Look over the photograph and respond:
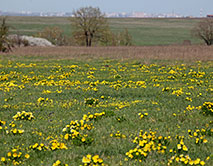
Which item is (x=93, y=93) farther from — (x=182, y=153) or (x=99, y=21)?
(x=99, y=21)

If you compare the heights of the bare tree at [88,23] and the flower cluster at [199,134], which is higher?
the bare tree at [88,23]

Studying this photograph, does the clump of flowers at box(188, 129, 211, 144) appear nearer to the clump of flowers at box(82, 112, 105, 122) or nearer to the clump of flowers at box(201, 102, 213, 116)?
the clump of flowers at box(201, 102, 213, 116)

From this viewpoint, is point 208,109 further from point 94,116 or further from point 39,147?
point 39,147

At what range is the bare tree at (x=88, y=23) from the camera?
74312 mm

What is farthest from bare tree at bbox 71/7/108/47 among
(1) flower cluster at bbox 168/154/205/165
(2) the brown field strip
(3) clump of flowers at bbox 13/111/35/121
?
(1) flower cluster at bbox 168/154/205/165

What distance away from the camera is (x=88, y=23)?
2923 inches

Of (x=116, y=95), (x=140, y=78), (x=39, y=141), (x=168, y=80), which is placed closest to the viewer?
(x=39, y=141)

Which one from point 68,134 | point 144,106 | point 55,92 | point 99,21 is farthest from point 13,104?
point 99,21

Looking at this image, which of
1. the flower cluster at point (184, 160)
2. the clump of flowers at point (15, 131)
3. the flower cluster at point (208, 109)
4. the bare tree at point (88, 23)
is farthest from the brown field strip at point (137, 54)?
the bare tree at point (88, 23)

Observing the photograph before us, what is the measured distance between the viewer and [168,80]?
1571 cm

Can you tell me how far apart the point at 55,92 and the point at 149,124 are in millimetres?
5821

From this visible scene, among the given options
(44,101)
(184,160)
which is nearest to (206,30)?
(44,101)

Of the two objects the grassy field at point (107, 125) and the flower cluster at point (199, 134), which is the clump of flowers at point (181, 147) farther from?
the flower cluster at point (199, 134)

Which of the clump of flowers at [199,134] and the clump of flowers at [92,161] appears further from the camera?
the clump of flowers at [199,134]
